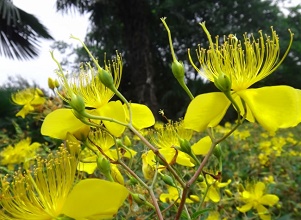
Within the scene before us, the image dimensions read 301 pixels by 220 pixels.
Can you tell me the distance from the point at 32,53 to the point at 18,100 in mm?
8368

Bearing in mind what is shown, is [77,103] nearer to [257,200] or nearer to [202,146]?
[202,146]

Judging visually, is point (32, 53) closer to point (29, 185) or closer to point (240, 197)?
point (240, 197)

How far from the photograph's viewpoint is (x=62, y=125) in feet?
2.25

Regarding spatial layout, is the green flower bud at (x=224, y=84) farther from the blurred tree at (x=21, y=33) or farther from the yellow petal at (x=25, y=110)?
the blurred tree at (x=21, y=33)

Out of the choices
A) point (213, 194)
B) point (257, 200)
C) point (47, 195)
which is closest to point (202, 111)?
point (47, 195)

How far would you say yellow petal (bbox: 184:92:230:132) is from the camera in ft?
2.07

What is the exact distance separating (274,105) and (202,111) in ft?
0.37

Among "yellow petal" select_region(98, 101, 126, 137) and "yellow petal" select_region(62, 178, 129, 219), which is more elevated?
"yellow petal" select_region(98, 101, 126, 137)

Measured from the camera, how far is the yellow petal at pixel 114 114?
0.69 metres

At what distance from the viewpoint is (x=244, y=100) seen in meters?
0.66

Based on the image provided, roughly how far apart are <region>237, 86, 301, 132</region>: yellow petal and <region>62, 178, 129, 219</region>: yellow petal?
0.24 meters

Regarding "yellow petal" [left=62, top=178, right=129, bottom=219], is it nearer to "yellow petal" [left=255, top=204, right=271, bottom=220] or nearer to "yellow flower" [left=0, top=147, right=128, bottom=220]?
"yellow flower" [left=0, top=147, right=128, bottom=220]

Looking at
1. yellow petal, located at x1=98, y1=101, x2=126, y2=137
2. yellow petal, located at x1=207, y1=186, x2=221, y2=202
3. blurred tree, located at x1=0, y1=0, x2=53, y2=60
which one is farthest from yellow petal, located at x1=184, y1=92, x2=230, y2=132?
blurred tree, located at x1=0, y1=0, x2=53, y2=60

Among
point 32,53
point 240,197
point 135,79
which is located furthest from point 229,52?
point 32,53
